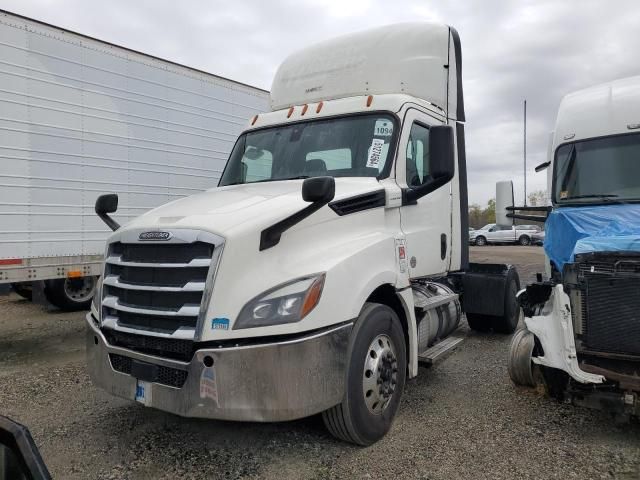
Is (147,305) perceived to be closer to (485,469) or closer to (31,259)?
(485,469)

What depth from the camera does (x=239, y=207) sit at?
3369 millimetres

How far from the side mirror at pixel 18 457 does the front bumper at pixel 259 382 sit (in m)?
1.13

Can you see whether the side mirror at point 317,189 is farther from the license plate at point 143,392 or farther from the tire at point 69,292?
the tire at point 69,292

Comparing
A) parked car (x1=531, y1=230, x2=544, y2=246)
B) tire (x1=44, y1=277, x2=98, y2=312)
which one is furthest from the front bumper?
parked car (x1=531, y1=230, x2=544, y2=246)

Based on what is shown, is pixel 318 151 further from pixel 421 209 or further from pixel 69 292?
pixel 69 292

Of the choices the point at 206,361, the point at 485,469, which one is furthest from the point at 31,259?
the point at 485,469

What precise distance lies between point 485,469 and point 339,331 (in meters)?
1.34

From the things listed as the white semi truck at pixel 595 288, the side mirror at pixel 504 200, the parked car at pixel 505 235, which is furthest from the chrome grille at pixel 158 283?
the parked car at pixel 505 235

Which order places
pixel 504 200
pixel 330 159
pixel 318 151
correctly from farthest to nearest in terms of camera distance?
pixel 504 200
pixel 318 151
pixel 330 159

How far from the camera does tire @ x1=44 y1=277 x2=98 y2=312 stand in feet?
27.2

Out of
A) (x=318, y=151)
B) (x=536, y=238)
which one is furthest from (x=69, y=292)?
(x=536, y=238)

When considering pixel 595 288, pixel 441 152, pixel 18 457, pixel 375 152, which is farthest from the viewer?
pixel 375 152

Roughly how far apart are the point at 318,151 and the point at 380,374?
6.83ft

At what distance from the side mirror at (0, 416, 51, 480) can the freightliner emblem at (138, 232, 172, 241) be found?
1494 mm
